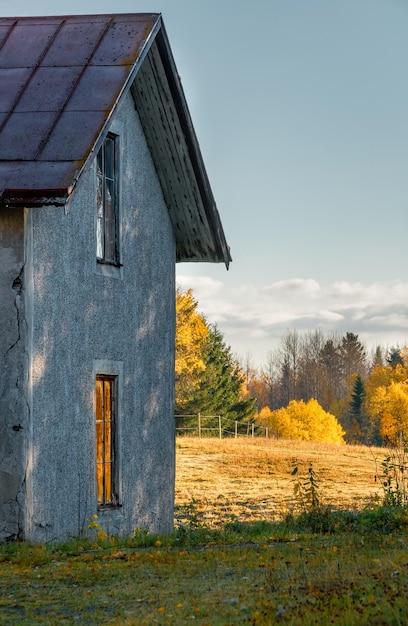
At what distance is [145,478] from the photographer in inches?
596

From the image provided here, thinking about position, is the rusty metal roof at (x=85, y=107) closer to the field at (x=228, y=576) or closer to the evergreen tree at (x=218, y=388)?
the field at (x=228, y=576)

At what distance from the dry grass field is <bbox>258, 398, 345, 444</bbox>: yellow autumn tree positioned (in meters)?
29.8

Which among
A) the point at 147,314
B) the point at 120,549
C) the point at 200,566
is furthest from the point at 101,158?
the point at 200,566

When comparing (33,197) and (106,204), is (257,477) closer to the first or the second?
(106,204)

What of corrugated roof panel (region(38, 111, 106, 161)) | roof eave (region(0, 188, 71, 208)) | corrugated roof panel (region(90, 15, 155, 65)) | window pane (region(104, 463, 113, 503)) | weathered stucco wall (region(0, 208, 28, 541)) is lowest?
window pane (region(104, 463, 113, 503))

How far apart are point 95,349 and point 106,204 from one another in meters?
2.14

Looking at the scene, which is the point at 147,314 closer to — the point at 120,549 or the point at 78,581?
the point at 120,549

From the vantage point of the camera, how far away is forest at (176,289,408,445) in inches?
2312

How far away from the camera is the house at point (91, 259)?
37.0 feet

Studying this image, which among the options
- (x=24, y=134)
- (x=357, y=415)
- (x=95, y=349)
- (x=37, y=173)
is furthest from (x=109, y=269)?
(x=357, y=415)

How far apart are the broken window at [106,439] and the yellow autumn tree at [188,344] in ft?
134

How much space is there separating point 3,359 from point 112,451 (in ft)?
10.6

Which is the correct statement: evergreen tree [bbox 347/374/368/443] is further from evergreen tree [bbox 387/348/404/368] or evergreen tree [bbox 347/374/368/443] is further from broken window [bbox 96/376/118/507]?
broken window [bbox 96/376/118/507]

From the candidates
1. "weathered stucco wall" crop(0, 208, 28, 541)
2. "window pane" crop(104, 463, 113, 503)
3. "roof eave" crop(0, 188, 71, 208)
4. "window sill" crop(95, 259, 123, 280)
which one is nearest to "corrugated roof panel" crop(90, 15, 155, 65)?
"window sill" crop(95, 259, 123, 280)
